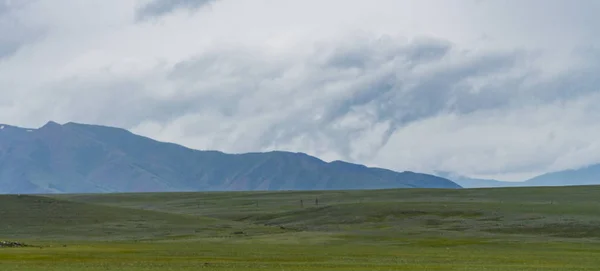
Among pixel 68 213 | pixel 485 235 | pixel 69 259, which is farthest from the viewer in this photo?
pixel 68 213

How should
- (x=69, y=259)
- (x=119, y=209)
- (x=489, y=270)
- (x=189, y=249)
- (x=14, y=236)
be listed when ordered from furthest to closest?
(x=119, y=209), (x=14, y=236), (x=189, y=249), (x=69, y=259), (x=489, y=270)

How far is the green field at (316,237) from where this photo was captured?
61844 mm

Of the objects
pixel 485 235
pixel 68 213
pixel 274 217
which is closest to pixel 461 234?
pixel 485 235

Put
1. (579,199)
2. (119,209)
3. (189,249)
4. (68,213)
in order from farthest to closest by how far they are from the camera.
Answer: (579,199), (119,209), (68,213), (189,249)

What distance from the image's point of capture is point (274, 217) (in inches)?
5782

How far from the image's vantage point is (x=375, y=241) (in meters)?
94.3

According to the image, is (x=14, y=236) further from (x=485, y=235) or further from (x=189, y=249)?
(x=485, y=235)

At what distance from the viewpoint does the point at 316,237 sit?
97125mm

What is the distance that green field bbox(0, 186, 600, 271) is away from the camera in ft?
203

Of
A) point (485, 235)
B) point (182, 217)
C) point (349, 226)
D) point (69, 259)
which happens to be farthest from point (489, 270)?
point (182, 217)

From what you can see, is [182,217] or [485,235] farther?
[182,217]

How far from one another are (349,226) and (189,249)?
47.3 metres

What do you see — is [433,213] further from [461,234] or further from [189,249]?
[189,249]

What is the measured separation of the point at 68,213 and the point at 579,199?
291ft
